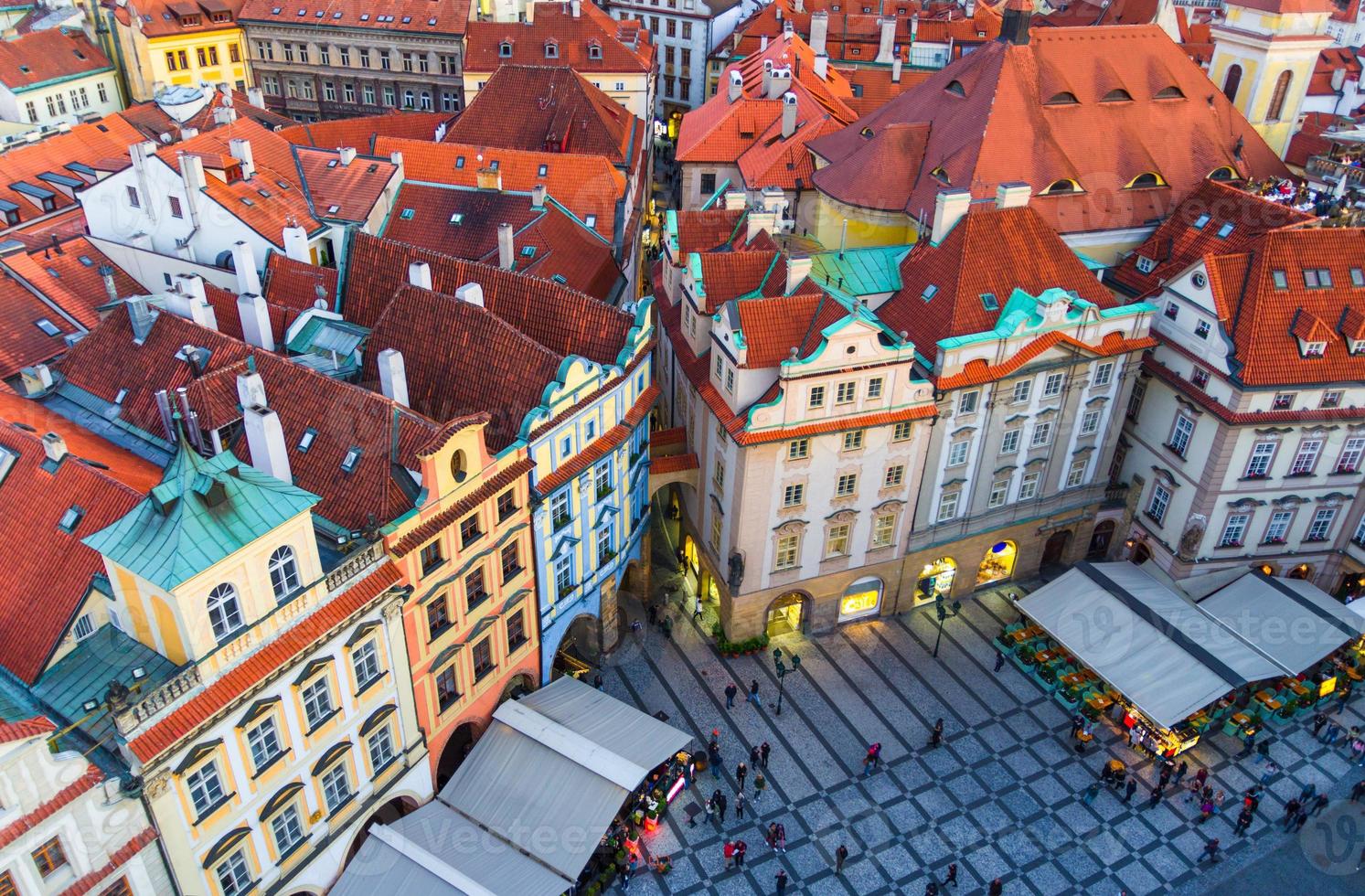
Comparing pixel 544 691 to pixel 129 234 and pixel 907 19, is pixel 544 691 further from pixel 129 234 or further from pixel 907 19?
pixel 907 19

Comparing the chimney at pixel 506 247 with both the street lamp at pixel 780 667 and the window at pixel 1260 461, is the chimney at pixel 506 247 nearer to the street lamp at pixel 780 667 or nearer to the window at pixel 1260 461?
the street lamp at pixel 780 667

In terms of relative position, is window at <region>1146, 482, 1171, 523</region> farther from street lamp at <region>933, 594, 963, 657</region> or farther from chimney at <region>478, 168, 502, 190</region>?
chimney at <region>478, 168, 502, 190</region>

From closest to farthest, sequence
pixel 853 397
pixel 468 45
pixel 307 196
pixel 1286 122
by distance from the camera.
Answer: pixel 853 397
pixel 307 196
pixel 1286 122
pixel 468 45

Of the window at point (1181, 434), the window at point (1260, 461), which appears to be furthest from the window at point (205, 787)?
the window at point (1260, 461)

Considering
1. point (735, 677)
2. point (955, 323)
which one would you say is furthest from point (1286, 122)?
point (735, 677)

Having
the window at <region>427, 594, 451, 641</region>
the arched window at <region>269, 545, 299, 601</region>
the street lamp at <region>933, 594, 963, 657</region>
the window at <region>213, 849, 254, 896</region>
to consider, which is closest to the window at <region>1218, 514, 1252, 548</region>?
the street lamp at <region>933, 594, 963, 657</region>

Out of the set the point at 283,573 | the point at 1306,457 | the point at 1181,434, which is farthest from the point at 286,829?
the point at 1306,457

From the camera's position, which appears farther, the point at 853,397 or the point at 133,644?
the point at 853,397
